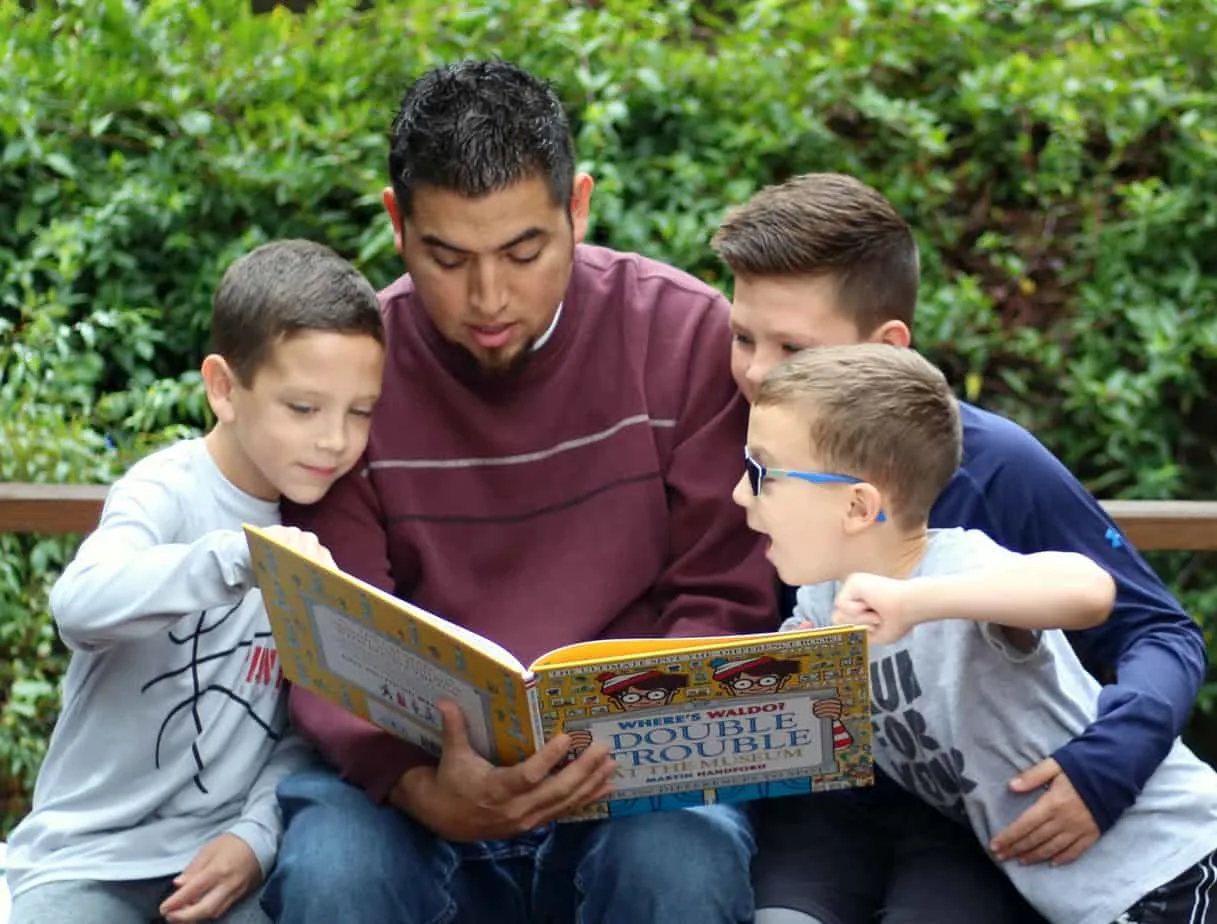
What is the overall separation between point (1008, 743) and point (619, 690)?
60 cm

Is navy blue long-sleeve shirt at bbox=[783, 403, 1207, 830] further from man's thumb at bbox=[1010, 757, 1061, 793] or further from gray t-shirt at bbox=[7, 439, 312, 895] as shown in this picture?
gray t-shirt at bbox=[7, 439, 312, 895]

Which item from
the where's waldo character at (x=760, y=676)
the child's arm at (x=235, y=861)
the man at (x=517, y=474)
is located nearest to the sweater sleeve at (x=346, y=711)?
the man at (x=517, y=474)

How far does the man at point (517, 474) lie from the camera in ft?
8.32

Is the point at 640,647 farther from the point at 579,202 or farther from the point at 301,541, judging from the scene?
the point at 579,202

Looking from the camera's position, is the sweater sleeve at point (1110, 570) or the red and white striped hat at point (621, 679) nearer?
the red and white striped hat at point (621, 679)

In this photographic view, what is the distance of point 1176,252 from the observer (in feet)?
14.0

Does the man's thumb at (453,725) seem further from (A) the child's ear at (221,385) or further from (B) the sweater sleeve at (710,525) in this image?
(A) the child's ear at (221,385)

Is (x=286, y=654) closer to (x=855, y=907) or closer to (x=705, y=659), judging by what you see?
(x=705, y=659)

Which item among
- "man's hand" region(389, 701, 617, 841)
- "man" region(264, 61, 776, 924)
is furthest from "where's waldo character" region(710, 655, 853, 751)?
"man" region(264, 61, 776, 924)

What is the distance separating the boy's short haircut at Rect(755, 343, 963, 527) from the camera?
2.33m

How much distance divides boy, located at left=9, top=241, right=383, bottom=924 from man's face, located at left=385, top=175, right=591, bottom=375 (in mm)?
117

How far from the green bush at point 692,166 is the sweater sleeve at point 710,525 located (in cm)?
137

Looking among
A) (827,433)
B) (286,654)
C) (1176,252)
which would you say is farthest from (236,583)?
(1176,252)

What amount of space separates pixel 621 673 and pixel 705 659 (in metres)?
0.11
